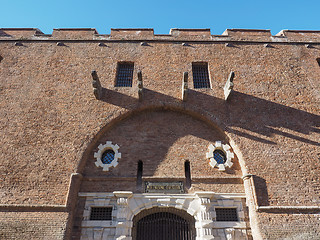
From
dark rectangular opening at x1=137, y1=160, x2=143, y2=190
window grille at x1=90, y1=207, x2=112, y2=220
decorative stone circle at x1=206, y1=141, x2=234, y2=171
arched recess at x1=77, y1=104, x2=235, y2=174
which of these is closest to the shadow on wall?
arched recess at x1=77, y1=104, x2=235, y2=174

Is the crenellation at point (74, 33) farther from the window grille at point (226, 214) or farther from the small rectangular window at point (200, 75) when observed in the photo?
the window grille at point (226, 214)

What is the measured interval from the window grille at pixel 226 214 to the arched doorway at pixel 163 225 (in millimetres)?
887

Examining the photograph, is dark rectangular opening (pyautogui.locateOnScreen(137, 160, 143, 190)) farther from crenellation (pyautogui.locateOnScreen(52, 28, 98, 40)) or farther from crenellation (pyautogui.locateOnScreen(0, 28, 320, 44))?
crenellation (pyautogui.locateOnScreen(52, 28, 98, 40))

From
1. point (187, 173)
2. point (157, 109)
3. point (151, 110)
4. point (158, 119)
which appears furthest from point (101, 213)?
point (157, 109)

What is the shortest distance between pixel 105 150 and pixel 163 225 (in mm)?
3434

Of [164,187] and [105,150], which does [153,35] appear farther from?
[164,187]

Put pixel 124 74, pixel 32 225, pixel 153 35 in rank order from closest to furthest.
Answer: pixel 32 225 → pixel 124 74 → pixel 153 35

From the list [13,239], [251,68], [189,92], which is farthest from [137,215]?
[251,68]

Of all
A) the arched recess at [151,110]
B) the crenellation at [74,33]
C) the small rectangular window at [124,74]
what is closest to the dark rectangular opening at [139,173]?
the arched recess at [151,110]

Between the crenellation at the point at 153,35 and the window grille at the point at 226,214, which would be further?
the crenellation at the point at 153,35

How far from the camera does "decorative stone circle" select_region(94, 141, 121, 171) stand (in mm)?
8766

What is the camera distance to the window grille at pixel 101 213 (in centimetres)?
803

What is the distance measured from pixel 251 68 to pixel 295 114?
110 inches

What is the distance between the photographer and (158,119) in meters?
9.84
